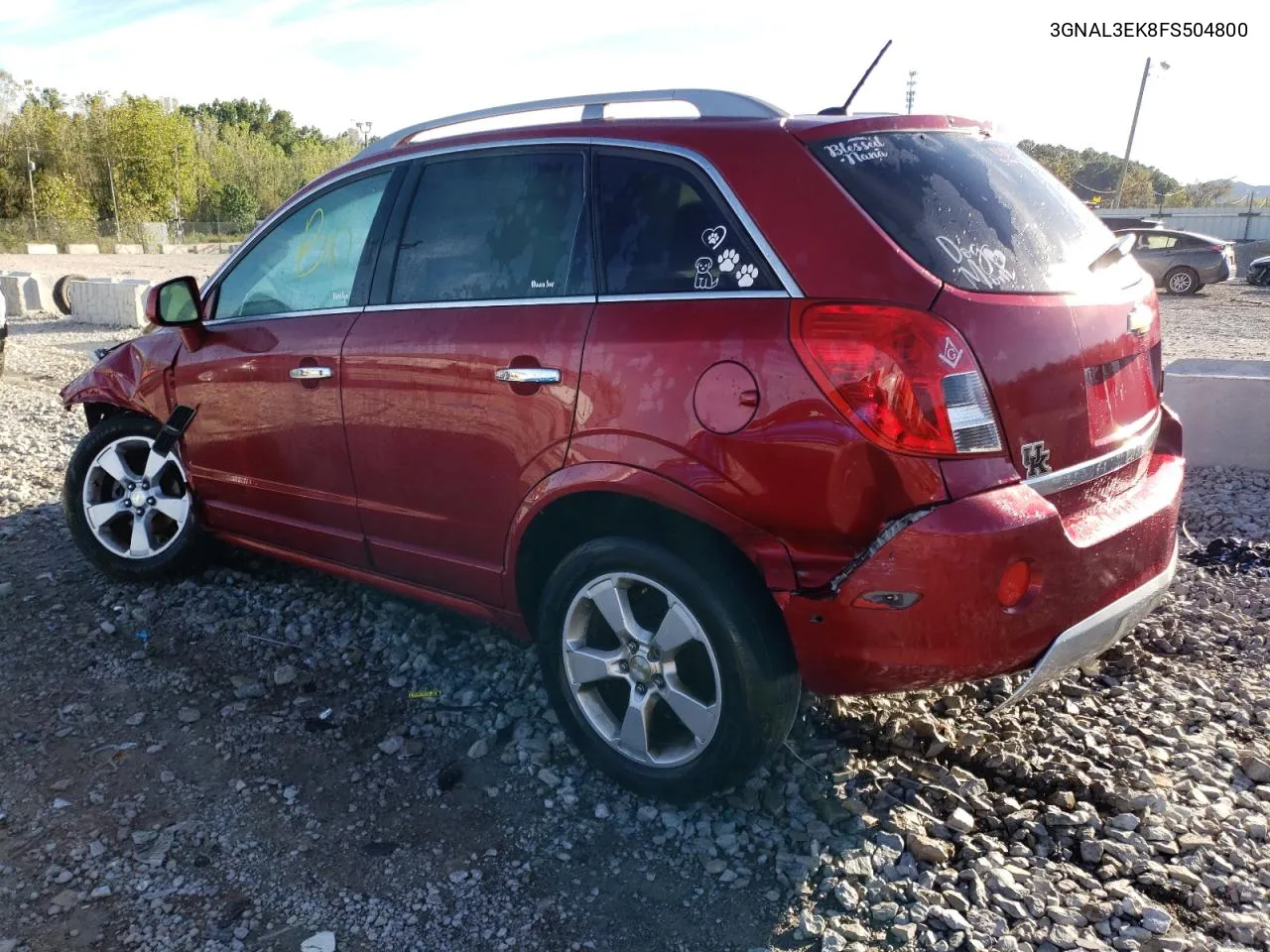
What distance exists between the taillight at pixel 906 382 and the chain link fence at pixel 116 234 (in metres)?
43.0

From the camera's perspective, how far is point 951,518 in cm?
236

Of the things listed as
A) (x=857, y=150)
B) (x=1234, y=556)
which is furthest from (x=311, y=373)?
(x=1234, y=556)

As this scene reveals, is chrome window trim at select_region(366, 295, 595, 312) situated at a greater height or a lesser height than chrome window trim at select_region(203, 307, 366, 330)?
greater

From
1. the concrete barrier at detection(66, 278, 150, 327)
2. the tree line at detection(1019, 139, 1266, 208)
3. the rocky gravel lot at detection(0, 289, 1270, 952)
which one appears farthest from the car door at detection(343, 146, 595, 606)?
the tree line at detection(1019, 139, 1266, 208)

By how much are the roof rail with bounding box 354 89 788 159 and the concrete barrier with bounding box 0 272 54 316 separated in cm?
1572

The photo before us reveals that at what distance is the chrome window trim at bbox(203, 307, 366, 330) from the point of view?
365cm

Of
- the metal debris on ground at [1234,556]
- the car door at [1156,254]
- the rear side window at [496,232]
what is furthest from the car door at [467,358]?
the car door at [1156,254]

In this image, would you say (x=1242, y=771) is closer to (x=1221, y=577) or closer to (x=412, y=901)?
(x=1221, y=577)

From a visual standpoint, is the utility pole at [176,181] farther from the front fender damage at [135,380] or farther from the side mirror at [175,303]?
the side mirror at [175,303]

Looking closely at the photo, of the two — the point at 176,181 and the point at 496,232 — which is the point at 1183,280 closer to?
the point at 496,232

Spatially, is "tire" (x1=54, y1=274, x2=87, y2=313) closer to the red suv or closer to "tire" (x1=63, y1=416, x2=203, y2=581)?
"tire" (x1=63, y1=416, x2=203, y2=581)

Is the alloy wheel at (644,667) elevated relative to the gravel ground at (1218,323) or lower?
elevated

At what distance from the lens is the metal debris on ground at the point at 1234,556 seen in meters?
4.83

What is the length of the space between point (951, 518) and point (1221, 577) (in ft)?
10.4
